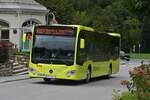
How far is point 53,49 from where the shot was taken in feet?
87.3

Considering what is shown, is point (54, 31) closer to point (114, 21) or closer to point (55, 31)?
point (55, 31)

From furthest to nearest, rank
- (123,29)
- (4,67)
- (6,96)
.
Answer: (123,29)
(4,67)
(6,96)

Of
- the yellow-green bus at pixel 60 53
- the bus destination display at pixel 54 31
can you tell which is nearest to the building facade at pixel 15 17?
the yellow-green bus at pixel 60 53

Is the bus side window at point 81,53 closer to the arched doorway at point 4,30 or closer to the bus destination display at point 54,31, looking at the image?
the bus destination display at point 54,31

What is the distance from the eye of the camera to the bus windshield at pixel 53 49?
2633cm

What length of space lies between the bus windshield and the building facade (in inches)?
1100

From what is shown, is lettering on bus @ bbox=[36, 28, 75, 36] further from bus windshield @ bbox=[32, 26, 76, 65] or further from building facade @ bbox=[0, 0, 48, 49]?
building facade @ bbox=[0, 0, 48, 49]

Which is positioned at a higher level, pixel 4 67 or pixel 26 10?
pixel 26 10

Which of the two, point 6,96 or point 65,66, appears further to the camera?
point 65,66

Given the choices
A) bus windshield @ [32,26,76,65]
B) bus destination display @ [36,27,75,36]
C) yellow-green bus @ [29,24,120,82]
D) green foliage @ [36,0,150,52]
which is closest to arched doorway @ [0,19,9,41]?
yellow-green bus @ [29,24,120,82]

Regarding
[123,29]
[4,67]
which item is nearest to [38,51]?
[4,67]

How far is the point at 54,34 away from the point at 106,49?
6.59 m

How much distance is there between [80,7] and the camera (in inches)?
5330

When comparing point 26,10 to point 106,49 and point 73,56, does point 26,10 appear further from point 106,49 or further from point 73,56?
point 73,56
